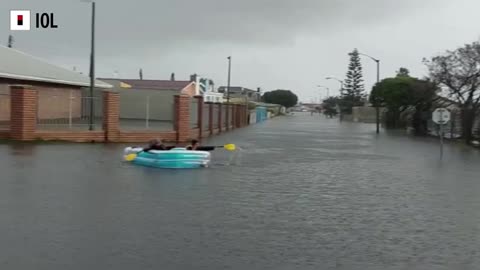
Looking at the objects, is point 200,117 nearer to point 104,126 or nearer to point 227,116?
point 104,126

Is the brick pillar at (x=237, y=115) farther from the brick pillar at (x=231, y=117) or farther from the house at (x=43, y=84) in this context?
the house at (x=43, y=84)

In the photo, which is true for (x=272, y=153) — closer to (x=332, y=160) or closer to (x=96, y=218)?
(x=332, y=160)

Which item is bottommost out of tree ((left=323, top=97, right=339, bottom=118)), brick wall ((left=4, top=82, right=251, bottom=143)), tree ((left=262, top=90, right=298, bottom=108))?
brick wall ((left=4, top=82, right=251, bottom=143))

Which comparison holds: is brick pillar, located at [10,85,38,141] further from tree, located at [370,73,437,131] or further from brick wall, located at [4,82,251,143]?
tree, located at [370,73,437,131]

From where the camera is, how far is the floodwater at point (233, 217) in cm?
698

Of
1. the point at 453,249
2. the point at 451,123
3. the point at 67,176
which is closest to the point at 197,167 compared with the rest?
the point at 67,176

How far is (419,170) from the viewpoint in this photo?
18125 millimetres

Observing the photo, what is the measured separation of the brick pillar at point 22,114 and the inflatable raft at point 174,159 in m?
9.08

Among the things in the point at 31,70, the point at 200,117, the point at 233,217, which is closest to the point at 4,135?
the point at 200,117

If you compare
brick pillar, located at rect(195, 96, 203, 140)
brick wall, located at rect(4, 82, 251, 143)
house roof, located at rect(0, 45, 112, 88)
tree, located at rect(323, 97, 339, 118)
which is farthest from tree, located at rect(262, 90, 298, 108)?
brick wall, located at rect(4, 82, 251, 143)

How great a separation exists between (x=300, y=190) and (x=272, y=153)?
10.6 m

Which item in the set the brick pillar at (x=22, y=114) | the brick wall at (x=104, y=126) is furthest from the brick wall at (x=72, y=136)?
the brick pillar at (x=22, y=114)

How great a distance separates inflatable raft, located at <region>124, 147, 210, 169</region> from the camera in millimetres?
16453

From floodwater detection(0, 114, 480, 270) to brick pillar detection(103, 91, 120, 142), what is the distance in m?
9.26
